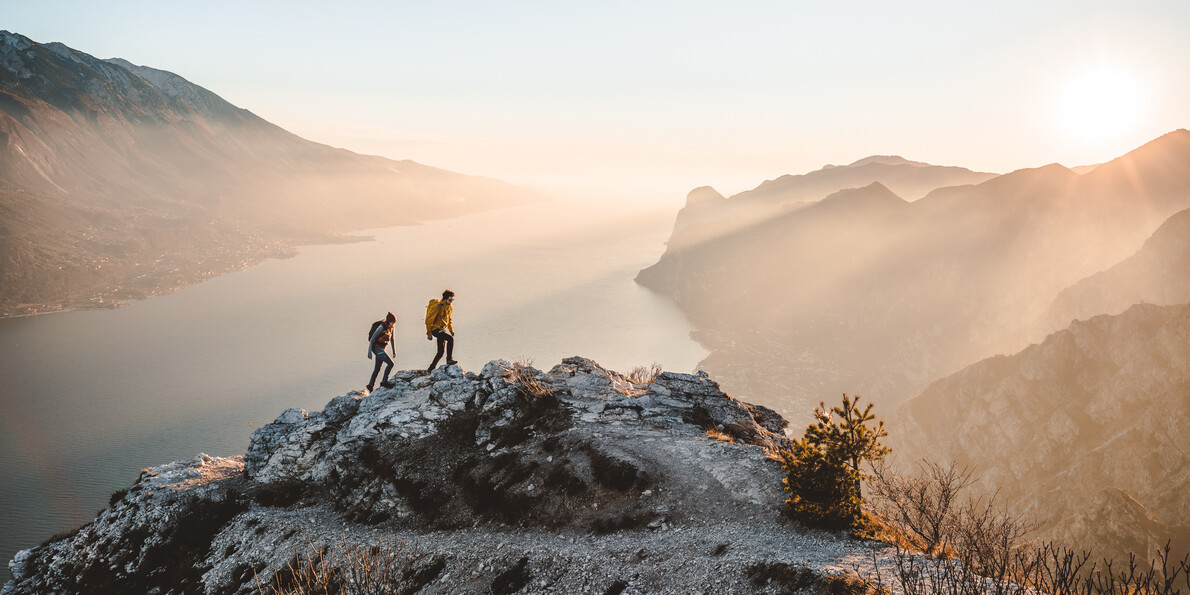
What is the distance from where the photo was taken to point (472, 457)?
21.2m

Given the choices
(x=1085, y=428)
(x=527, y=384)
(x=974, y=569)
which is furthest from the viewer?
(x=1085, y=428)

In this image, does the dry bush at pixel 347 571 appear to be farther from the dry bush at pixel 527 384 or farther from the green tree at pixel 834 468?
the green tree at pixel 834 468

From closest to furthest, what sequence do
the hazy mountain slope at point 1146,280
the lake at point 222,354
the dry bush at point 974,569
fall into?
the dry bush at point 974,569, the lake at point 222,354, the hazy mountain slope at point 1146,280

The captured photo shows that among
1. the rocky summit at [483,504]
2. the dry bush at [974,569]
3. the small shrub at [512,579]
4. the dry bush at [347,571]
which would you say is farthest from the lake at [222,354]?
the dry bush at [974,569]

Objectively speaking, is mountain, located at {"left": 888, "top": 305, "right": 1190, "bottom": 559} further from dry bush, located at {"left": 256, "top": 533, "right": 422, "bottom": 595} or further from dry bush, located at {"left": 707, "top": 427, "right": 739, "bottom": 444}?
dry bush, located at {"left": 256, "top": 533, "right": 422, "bottom": 595}

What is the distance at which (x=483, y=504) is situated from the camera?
743 inches

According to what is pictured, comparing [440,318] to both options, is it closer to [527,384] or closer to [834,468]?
[527,384]

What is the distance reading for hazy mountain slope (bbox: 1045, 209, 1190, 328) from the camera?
76.2 meters

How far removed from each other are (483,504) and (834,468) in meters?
12.2

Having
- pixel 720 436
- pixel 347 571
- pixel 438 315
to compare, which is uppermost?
pixel 438 315

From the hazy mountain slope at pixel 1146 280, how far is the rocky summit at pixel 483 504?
304ft

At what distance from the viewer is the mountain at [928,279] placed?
348 feet

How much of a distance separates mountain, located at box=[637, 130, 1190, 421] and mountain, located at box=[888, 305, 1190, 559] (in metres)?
27.9

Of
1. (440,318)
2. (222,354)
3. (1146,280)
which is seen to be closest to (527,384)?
(440,318)
